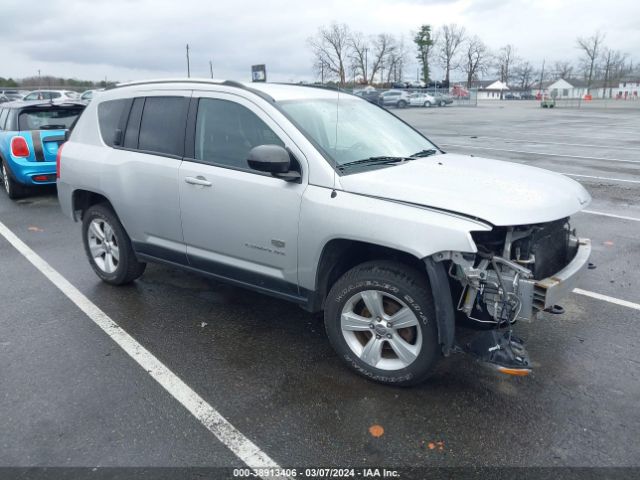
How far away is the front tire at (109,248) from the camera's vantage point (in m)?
5.03

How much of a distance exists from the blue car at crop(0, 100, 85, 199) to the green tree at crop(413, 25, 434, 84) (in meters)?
96.7

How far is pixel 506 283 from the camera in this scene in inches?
121

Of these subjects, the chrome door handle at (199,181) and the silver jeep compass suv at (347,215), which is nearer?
the silver jeep compass suv at (347,215)

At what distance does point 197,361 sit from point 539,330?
2637mm

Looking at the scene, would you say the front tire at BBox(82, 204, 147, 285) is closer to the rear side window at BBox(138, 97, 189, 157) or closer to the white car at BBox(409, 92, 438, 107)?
the rear side window at BBox(138, 97, 189, 157)

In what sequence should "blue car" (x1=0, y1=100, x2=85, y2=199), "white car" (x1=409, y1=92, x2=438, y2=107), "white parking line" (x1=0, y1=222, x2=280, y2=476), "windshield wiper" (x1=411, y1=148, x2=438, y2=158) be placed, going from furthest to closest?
"white car" (x1=409, y1=92, x2=438, y2=107)
"blue car" (x1=0, y1=100, x2=85, y2=199)
"windshield wiper" (x1=411, y1=148, x2=438, y2=158)
"white parking line" (x1=0, y1=222, x2=280, y2=476)

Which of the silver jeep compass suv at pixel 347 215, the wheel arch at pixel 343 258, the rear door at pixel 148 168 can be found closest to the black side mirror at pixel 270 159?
the silver jeep compass suv at pixel 347 215

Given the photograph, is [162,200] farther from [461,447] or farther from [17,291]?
[461,447]

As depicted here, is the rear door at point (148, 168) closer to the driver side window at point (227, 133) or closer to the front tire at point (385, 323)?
the driver side window at point (227, 133)

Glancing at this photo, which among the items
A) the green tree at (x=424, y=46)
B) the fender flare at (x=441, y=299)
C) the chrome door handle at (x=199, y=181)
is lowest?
the fender flare at (x=441, y=299)

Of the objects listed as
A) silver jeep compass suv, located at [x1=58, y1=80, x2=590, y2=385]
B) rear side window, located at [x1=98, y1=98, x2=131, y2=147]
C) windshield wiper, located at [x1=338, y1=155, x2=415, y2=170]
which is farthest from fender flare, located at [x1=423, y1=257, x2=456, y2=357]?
rear side window, located at [x1=98, y1=98, x2=131, y2=147]

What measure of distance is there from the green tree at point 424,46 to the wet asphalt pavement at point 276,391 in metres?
101

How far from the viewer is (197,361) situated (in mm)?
3859

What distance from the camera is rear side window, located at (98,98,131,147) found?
194 inches
